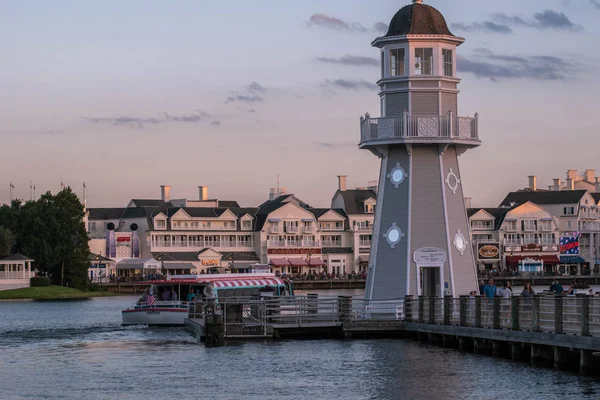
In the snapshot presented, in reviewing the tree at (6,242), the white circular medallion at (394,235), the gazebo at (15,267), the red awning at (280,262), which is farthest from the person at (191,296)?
the red awning at (280,262)

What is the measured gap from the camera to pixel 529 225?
584 feet

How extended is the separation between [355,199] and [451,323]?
5055 inches

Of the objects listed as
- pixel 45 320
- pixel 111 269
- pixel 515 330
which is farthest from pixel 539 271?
pixel 515 330

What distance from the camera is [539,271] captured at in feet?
577

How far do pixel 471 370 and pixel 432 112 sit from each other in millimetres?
16210

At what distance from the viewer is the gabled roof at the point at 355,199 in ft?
573

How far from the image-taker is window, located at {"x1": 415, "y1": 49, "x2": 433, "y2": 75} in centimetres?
5403

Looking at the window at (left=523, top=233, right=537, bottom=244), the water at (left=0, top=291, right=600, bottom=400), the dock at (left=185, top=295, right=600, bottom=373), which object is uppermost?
the window at (left=523, top=233, right=537, bottom=244)

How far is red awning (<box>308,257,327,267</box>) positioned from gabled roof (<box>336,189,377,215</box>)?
783cm

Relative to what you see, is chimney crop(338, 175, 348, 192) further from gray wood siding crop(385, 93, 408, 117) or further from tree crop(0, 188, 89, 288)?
gray wood siding crop(385, 93, 408, 117)

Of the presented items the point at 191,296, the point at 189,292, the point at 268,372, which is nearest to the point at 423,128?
the point at 268,372

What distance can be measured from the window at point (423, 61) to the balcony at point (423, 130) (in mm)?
2030

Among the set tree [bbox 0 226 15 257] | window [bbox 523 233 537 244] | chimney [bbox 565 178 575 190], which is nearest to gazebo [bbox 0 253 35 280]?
tree [bbox 0 226 15 257]

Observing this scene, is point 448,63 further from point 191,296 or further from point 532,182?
point 532,182
